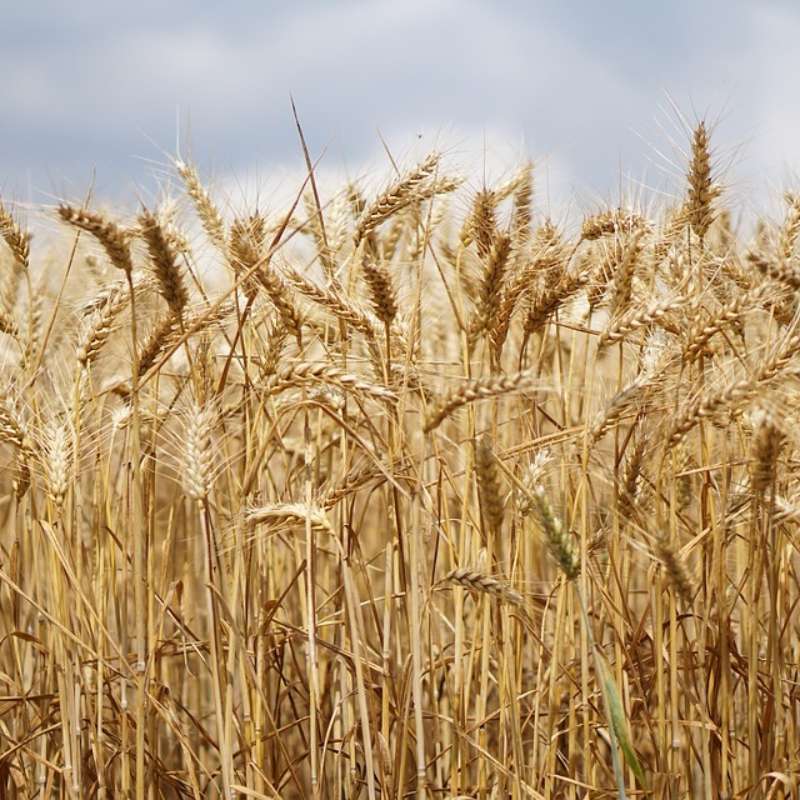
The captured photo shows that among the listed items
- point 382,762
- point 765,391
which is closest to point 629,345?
point 765,391

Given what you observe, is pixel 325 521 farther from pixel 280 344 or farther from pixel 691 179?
pixel 691 179

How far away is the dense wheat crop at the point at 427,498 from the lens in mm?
1615

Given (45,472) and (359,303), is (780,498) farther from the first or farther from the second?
(45,472)

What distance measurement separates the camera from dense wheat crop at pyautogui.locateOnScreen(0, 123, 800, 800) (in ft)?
5.30

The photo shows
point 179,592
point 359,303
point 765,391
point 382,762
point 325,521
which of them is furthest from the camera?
point 179,592

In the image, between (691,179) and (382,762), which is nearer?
(382,762)

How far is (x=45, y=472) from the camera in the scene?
179 cm

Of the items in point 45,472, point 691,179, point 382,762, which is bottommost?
point 382,762

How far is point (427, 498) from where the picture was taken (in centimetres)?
187

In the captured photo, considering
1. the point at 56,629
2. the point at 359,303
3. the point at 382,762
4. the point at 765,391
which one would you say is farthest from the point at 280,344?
the point at 765,391

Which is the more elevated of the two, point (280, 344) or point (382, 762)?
point (280, 344)

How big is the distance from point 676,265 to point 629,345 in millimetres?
203

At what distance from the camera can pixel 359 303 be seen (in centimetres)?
200

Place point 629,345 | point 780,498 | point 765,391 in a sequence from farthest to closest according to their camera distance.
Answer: point 629,345
point 780,498
point 765,391
